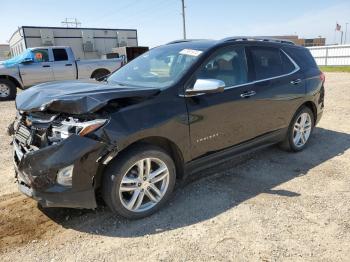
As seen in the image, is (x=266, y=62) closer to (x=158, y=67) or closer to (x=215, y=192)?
(x=158, y=67)

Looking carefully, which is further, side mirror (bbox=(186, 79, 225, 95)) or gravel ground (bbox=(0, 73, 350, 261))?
side mirror (bbox=(186, 79, 225, 95))

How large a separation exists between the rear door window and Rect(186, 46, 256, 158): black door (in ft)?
Result: 0.71

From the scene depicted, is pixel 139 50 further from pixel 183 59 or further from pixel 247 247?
pixel 247 247

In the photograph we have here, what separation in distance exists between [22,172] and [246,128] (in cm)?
263

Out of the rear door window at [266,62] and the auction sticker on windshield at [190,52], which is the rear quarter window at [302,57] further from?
the auction sticker on windshield at [190,52]

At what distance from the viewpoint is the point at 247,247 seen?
288cm

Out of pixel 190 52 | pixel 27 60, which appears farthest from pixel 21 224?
pixel 27 60

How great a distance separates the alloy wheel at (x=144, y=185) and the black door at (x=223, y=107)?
464mm

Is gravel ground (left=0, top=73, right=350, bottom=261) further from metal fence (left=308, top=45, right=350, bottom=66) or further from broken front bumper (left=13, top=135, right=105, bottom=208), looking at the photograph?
metal fence (left=308, top=45, right=350, bottom=66)

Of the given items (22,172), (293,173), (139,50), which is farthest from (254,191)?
(139,50)

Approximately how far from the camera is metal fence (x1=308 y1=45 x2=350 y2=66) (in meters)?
26.4

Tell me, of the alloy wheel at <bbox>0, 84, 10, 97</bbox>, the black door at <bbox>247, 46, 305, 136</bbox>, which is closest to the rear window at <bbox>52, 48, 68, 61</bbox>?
the alloy wheel at <bbox>0, 84, 10, 97</bbox>

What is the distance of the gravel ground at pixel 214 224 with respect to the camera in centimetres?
282

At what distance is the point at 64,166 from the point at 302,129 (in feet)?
12.9
